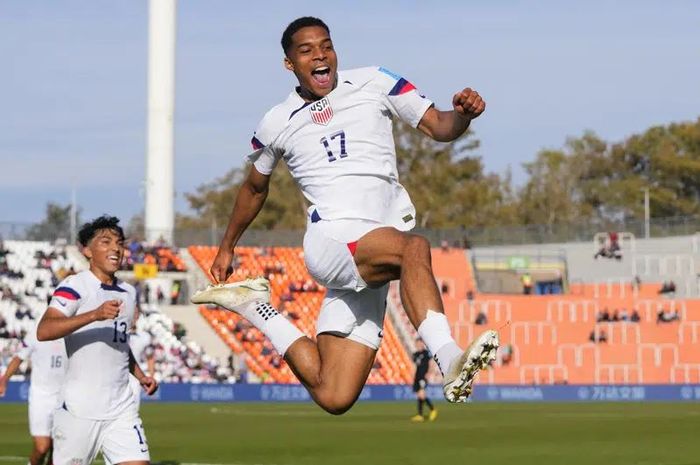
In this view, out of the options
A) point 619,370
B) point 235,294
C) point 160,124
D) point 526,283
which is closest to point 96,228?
point 235,294

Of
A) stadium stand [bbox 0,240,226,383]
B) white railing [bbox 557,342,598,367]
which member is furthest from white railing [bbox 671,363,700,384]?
stadium stand [bbox 0,240,226,383]

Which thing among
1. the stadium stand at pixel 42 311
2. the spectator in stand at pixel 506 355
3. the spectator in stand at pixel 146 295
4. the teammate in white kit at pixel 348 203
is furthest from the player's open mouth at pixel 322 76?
the spectator in stand at pixel 506 355

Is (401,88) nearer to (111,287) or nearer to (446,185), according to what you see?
(111,287)

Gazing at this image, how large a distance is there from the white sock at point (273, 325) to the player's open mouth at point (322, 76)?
1.85 meters

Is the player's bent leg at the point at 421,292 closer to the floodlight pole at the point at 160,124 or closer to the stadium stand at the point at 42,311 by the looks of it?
the stadium stand at the point at 42,311

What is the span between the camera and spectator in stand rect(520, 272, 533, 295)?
199 ft

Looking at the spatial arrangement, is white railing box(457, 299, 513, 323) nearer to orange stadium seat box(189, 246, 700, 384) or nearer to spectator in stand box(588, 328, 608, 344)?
orange stadium seat box(189, 246, 700, 384)

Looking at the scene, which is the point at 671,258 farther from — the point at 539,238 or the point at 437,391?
the point at 437,391

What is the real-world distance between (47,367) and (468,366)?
9.96m

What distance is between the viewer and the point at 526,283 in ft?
201

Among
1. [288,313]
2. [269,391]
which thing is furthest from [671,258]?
[269,391]

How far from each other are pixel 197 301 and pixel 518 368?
4478cm

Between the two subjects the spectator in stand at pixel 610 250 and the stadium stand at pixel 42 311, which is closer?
the stadium stand at pixel 42 311

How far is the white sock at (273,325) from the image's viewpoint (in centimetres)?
1041
